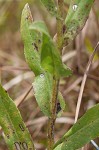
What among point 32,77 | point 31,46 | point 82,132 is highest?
point 31,46

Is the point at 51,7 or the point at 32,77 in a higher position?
the point at 51,7

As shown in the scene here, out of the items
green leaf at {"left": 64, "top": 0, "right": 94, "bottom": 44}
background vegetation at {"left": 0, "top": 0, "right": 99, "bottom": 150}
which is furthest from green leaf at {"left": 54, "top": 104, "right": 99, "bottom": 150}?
background vegetation at {"left": 0, "top": 0, "right": 99, "bottom": 150}

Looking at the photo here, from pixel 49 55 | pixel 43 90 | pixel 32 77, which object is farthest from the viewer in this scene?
pixel 32 77

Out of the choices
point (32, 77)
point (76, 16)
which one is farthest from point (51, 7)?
point (32, 77)

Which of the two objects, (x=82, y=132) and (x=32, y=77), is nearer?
(x=82, y=132)

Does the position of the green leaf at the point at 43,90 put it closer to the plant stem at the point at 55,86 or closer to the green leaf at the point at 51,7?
the plant stem at the point at 55,86

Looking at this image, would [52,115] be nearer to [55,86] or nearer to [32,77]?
[55,86]
